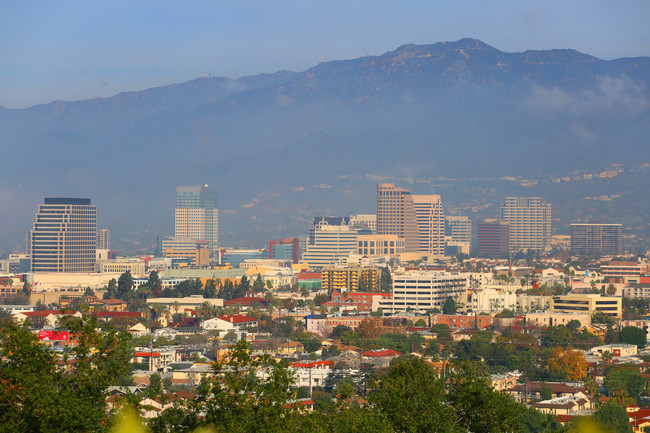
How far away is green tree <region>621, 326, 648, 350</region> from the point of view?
3194 inches

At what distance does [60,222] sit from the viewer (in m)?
168

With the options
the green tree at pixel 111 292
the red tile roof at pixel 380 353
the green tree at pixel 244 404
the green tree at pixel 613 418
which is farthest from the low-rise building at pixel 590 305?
the green tree at pixel 244 404

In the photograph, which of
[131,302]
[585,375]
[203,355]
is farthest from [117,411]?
[131,302]

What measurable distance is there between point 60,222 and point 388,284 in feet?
184

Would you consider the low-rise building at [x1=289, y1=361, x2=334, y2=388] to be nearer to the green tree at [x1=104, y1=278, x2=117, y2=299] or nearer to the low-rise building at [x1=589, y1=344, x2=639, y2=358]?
the low-rise building at [x1=589, y1=344, x2=639, y2=358]

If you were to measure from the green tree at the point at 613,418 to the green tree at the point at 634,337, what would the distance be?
32.6 m

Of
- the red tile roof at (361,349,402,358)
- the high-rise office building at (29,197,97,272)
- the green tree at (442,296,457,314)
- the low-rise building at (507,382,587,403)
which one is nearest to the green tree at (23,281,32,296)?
the high-rise office building at (29,197,97,272)

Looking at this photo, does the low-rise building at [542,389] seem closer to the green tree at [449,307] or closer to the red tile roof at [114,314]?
the green tree at [449,307]

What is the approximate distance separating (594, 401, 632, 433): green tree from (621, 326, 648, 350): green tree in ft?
107

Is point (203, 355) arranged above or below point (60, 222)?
below

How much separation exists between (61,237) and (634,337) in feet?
343


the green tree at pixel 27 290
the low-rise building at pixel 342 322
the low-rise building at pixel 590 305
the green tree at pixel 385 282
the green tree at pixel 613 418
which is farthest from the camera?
the green tree at pixel 385 282

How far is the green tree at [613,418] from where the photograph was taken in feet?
154

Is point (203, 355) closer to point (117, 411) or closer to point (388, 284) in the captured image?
point (117, 411)
